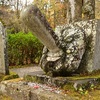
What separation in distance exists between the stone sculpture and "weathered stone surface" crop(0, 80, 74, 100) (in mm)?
346

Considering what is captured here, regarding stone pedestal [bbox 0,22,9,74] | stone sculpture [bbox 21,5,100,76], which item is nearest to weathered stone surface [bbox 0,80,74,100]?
stone sculpture [bbox 21,5,100,76]

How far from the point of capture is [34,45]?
41.0 feet

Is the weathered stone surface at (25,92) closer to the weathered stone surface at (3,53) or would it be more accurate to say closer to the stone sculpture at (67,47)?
Result: the stone sculpture at (67,47)

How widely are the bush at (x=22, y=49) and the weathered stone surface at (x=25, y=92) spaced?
27.7ft

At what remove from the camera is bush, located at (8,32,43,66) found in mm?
11727

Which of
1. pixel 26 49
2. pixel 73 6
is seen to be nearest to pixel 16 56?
pixel 26 49

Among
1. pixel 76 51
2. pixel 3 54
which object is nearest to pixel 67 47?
pixel 76 51

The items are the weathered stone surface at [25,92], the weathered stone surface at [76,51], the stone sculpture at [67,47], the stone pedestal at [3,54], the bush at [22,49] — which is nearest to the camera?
the weathered stone surface at [25,92]

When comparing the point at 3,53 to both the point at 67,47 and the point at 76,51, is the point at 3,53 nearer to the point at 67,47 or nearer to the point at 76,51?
the point at 67,47

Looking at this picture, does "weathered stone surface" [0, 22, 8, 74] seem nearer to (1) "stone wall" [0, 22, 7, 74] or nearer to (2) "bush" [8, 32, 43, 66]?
(1) "stone wall" [0, 22, 7, 74]

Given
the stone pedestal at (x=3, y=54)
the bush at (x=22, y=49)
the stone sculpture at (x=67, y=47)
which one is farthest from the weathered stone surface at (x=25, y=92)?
the bush at (x=22, y=49)

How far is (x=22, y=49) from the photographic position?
12.1 meters

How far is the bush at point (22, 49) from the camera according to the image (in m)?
11.7

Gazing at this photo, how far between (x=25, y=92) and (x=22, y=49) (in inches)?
368
